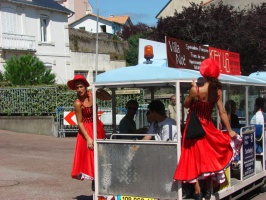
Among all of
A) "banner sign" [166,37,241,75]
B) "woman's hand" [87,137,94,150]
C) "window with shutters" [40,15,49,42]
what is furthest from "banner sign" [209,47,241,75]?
"window with shutters" [40,15,49,42]

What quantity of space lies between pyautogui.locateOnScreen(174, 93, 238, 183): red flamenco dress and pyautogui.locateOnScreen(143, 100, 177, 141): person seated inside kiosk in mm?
464

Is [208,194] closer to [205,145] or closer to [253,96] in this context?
[205,145]

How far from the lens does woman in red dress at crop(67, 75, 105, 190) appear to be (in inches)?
293

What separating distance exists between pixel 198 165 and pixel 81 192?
3.55 meters

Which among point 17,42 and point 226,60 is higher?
point 17,42

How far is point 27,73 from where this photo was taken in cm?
2411

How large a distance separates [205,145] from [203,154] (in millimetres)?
122

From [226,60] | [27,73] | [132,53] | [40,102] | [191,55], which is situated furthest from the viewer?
[132,53]

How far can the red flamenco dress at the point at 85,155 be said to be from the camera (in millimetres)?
7453

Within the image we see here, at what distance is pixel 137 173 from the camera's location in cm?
680

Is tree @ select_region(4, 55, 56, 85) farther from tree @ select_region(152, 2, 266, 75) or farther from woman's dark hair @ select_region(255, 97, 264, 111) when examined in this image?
woman's dark hair @ select_region(255, 97, 264, 111)

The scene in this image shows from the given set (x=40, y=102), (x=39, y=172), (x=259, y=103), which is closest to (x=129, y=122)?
(x=259, y=103)

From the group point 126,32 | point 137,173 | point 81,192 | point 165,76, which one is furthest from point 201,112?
point 126,32

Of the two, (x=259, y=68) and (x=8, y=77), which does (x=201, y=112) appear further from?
(x=259, y=68)
